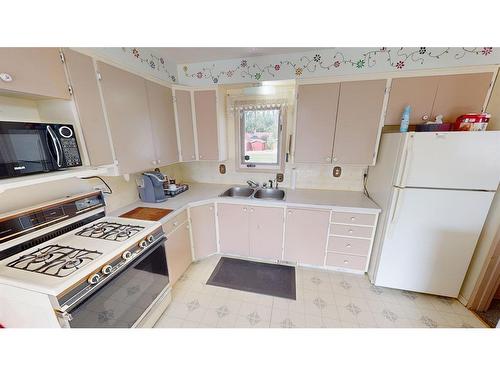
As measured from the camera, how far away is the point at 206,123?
2.19 metres

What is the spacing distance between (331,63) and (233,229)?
2150 mm

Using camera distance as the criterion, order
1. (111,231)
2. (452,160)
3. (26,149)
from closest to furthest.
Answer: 1. (26,149)
2. (111,231)
3. (452,160)

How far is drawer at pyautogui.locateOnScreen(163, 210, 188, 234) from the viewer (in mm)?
1634

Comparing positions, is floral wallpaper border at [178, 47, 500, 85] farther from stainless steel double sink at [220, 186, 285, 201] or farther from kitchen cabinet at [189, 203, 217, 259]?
kitchen cabinet at [189, 203, 217, 259]

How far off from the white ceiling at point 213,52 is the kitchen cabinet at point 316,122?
55 cm

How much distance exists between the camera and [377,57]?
1.89 metres

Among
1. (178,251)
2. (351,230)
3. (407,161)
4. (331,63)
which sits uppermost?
(331,63)

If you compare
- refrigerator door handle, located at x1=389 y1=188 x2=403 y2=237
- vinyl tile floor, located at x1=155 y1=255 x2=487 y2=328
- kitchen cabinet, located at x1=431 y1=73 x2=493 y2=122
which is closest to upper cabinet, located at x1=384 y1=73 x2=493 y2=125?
kitchen cabinet, located at x1=431 y1=73 x2=493 y2=122

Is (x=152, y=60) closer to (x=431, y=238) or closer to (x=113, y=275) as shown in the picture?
(x=113, y=275)

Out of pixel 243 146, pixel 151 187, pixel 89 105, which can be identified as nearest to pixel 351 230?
pixel 243 146

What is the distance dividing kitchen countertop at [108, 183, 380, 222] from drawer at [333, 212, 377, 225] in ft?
0.15

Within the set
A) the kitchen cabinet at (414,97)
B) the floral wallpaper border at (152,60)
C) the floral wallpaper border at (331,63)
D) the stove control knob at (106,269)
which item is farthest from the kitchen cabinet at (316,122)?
the stove control knob at (106,269)
